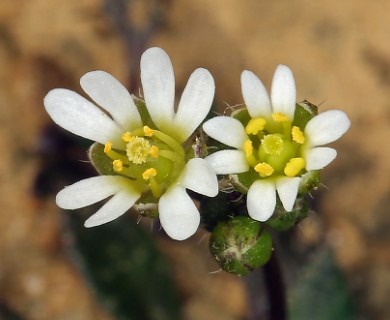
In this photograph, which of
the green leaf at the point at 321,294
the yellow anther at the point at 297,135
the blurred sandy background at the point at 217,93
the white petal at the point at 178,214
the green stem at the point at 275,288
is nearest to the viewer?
the white petal at the point at 178,214

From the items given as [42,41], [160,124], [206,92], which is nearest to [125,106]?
[160,124]

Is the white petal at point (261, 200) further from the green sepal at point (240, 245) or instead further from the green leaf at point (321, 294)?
the green leaf at point (321, 294)

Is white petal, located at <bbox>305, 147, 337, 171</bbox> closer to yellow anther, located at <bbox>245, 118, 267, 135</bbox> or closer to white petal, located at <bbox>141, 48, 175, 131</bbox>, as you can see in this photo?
yellow anther, located at <bbox>245, 118, 267, 135</bbox>

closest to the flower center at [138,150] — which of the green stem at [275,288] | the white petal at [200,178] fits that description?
the white petal at [200,178]

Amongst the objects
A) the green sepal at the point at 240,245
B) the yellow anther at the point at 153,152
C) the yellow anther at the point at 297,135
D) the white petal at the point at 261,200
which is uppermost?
the yellow anther at the point at 297,135

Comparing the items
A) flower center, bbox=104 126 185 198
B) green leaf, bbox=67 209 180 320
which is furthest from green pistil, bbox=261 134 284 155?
green leaf, bbox=67 209 180 320

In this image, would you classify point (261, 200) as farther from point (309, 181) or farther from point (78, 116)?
point (78, 116)
